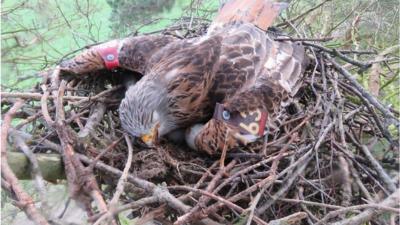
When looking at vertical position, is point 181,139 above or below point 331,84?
below

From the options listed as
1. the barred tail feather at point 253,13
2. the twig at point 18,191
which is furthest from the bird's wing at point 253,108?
the twig at point 18,191

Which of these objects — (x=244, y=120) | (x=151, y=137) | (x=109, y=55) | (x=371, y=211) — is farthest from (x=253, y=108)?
(x=371, y=211)

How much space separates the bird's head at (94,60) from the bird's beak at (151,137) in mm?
563

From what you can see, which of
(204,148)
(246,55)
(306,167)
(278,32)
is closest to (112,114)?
(204,148)

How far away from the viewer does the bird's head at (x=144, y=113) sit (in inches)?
108

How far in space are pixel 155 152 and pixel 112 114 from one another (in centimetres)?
51

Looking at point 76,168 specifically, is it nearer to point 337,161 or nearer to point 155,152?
point 155,152

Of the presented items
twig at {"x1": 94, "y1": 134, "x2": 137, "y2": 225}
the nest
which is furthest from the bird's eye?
twig at {"x1": 94, "y1": 134, "x2": 137, "y2": 225}

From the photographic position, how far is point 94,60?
313cm

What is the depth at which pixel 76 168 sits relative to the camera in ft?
6.77

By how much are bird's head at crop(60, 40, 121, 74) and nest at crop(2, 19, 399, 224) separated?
73 mm

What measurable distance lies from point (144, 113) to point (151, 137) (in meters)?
0.17

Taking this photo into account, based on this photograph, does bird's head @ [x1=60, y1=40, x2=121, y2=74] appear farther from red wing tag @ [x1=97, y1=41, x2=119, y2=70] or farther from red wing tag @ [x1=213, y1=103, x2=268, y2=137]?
red wing tag @ [x1=213, y1=103, x2=268, y2=137]

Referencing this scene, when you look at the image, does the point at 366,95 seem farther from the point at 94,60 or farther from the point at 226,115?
the point at 94,60
